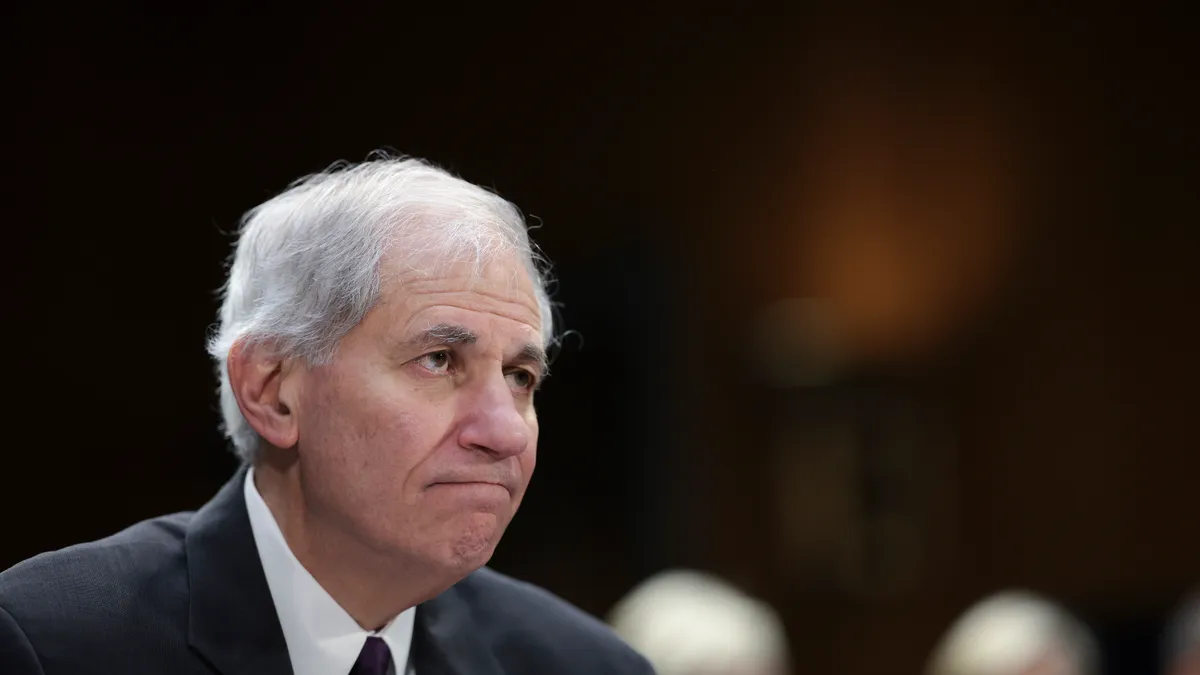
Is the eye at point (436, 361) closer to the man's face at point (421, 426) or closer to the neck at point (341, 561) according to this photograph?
the man's face at point (421, 426)

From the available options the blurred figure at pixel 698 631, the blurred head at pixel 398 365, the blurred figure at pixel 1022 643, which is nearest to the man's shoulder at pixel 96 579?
the blurred head at pixel 398 365

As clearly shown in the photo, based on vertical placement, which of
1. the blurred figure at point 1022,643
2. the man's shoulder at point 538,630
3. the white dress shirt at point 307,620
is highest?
the white dress shirt at point 307,620

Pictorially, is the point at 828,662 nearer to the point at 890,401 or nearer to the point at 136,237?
the point at 890,401

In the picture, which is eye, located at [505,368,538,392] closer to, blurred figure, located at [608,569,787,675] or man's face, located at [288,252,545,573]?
man's face, located at [288,252,545,573]

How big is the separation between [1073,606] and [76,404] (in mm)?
4742

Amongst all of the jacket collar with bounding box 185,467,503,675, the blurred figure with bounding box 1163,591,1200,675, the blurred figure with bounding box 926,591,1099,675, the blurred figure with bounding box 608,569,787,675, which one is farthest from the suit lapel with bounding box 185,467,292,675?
the blurred figure with bounding box 926,591,1099,675

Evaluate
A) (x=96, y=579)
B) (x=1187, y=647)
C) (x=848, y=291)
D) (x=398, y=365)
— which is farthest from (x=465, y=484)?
(x=848, y=291)

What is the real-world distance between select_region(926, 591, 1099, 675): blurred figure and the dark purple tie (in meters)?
3.00

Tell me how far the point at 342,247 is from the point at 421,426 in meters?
0.30

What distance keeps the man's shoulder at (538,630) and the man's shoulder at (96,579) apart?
549 millimetres

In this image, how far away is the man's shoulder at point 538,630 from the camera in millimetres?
2408

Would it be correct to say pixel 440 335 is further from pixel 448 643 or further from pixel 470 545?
pixel 448 643

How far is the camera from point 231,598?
6.87 ft

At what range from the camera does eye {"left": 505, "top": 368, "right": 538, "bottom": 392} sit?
2.13 meters
